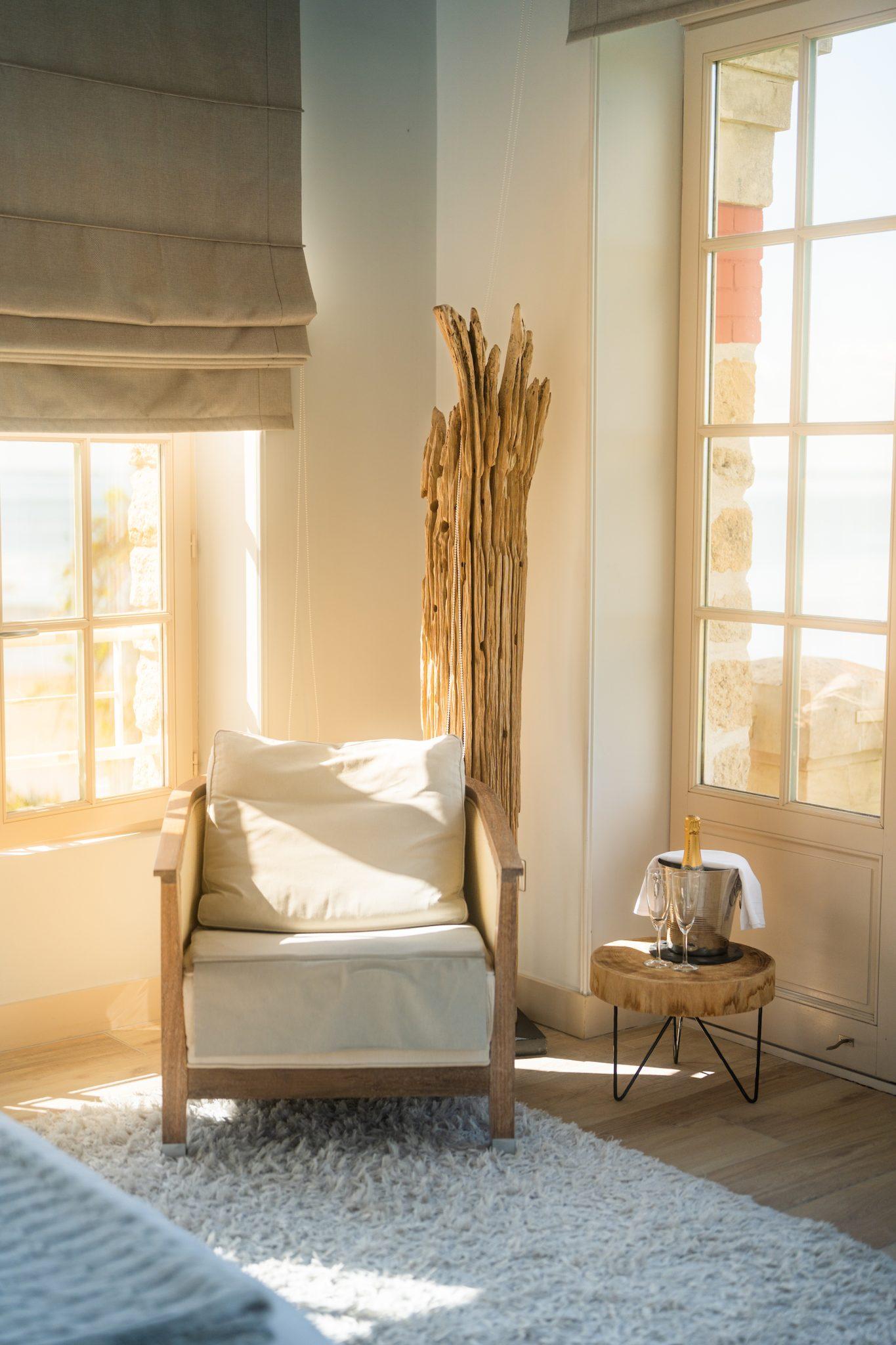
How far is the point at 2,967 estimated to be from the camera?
338 centimetres

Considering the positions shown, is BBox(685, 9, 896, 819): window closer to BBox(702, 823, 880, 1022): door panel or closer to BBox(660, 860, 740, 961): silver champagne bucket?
BBox(702, 823, 880, 1022): door panel

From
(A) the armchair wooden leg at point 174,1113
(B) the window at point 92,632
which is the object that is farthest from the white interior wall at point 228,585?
(A) the armchair wooden leg at point 174,1113

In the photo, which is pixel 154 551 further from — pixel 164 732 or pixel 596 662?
pixel 596 662

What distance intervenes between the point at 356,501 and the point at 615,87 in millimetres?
1249

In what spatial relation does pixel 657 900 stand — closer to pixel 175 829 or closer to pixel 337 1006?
pixel 337 1006

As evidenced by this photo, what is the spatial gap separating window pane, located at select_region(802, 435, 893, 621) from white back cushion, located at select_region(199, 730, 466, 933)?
0.98 metres

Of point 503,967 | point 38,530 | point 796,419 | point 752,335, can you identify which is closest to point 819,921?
point 503,967

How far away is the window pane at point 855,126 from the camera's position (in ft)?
10.1

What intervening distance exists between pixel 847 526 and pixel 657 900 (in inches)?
39.1

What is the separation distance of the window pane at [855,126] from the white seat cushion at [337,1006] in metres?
1.93

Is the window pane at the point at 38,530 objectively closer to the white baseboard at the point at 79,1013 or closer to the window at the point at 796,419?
the white baseboard at the point at 79,1013

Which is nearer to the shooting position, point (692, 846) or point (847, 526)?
point (692, 846)

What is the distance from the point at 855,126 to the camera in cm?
315

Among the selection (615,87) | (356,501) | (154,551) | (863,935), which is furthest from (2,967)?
(615,87)
